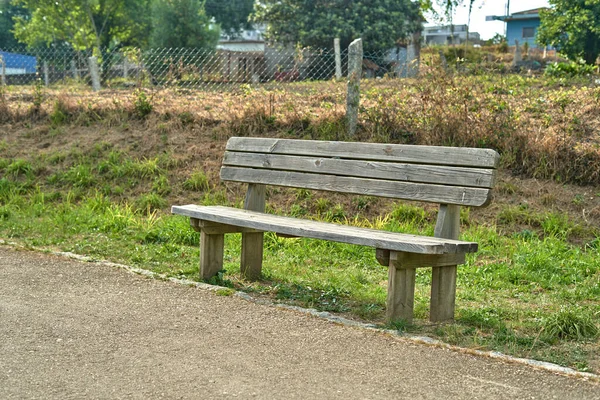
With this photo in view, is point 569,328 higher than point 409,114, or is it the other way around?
point 409,114

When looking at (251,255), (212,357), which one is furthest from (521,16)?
(212,357)

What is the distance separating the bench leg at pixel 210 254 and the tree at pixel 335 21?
2744 centimetres

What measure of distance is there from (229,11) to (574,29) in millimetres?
44142

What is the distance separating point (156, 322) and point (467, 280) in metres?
2.56

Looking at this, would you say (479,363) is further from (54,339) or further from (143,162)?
(143,162)

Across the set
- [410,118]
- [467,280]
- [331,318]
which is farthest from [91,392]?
A: [410,118]

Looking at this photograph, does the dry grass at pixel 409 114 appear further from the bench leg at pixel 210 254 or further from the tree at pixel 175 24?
the tree at pixel 175 24

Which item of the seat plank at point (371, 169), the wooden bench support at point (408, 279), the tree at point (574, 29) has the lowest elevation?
the wooden bench support at point (408, 279)

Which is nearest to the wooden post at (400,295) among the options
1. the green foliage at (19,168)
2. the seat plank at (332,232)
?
the seat plank at (332,232)

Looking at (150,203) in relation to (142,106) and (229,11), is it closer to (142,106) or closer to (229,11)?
(142,106)

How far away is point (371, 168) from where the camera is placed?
553 cm

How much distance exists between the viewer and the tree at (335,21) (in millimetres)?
33281

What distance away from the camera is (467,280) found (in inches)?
246

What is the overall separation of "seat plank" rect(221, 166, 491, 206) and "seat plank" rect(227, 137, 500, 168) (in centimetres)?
15
